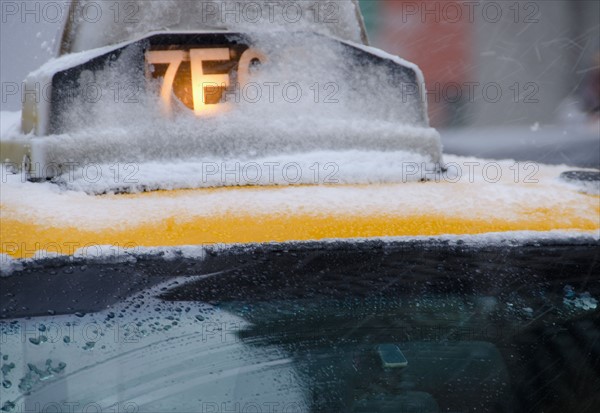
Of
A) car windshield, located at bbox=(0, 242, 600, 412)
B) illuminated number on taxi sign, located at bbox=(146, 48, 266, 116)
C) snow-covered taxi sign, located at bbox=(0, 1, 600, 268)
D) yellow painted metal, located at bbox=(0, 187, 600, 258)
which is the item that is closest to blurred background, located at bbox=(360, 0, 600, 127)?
snow-covered taxi sign, located at bbox=(0, 1, 600, 268)

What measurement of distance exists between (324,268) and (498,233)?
0.36 meters

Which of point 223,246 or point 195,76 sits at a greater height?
point 195,76

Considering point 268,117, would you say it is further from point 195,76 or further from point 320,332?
point 320,332

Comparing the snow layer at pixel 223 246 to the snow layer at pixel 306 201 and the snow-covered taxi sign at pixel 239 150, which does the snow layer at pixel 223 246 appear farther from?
the snow layer at pixel 306 201

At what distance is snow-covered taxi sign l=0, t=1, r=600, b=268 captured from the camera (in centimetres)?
137

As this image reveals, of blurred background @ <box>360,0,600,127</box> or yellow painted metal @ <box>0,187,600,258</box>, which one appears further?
blurred background @ <box>360,0,600,127</box>

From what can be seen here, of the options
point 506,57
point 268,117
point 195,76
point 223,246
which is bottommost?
point 223,246

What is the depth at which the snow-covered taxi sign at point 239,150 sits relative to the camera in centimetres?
137

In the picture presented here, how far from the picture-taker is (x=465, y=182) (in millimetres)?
1930

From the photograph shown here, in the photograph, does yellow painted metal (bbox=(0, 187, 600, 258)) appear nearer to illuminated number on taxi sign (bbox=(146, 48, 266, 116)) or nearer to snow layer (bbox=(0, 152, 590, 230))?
snow layer (bbox=(0, 152, 590, 230))

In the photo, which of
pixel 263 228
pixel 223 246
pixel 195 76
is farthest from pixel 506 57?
pixel 223 246

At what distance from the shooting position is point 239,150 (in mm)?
2006

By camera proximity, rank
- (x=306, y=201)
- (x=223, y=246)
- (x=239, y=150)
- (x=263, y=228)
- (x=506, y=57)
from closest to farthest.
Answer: (x=223, y=246) → (x=263, y=228) → (x=306, y=201) → (x=239, y=150) → (x=506, y=57)

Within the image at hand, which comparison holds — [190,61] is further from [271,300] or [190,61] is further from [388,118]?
[271,300]
